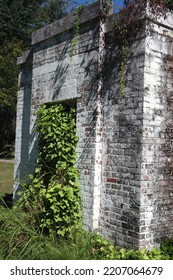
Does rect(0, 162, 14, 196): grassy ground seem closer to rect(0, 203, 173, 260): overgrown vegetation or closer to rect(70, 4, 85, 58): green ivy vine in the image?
rect(0, 203, 173, 260): overgrown vegetation

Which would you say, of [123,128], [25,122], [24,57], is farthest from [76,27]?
[25,122]

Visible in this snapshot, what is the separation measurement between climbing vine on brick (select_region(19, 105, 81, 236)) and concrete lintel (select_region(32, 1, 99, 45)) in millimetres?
1364

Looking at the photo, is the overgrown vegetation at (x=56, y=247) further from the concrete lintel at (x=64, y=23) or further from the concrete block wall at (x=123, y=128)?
the concrete lintel at (x=64, y=23)

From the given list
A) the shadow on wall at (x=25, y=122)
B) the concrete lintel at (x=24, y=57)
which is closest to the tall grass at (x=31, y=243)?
the shadow on wall at (x=25, y=122)

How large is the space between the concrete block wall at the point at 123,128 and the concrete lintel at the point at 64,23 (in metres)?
0.02

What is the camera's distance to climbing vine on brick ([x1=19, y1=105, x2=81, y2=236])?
472 centimetres

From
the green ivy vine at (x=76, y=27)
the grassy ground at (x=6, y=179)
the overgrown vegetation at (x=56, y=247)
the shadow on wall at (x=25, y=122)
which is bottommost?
the overgrown vegetation at (x=56, y=247)

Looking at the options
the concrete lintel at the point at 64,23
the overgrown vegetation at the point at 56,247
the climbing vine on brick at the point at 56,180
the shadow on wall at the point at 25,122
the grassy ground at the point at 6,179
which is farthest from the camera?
the grassy ground at the point at 6,179

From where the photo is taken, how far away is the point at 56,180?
4988 mm

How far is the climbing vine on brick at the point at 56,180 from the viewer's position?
4719 mm

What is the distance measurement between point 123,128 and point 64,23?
2.33 meters

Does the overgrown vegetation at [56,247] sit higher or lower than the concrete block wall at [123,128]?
lower

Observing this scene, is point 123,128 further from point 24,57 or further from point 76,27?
point 24,57

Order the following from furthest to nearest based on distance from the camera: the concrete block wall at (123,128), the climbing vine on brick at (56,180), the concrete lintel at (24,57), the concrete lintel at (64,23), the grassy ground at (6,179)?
the grassy ground at (6,179)
the concrete lintel at (24,57)
the concrete lintel at (64,23)
the climbing vine on brick at (56,180)
the concrete block wall at (123,128)
